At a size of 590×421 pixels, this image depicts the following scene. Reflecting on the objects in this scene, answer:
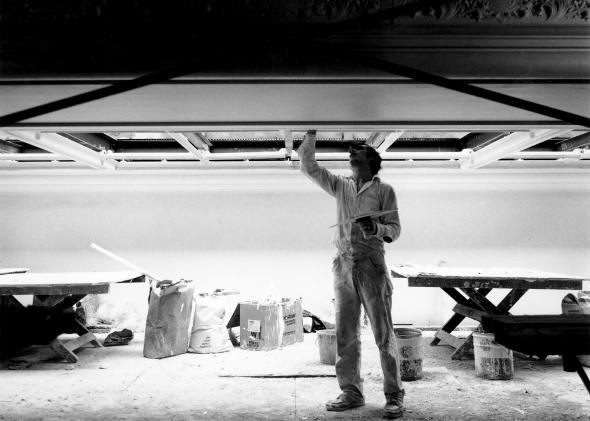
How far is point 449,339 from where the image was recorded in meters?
4.52

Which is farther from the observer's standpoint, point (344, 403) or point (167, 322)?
point (167, 322)

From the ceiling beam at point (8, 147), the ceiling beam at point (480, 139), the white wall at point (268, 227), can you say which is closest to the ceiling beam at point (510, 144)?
the ceiling beam at point (480, 139)

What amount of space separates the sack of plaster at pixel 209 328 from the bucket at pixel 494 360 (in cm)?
252

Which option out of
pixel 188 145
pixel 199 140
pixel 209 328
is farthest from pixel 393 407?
pixel 199 140

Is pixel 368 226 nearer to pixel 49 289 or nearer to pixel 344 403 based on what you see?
pixel 344 403

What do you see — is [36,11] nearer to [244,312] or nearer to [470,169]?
[244,312]

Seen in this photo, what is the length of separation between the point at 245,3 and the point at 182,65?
680 millimetres

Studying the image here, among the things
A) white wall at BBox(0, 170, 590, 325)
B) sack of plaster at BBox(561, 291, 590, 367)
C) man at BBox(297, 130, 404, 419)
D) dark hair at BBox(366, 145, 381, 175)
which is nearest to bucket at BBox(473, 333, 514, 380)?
sack of plaster at BBox(561, 291, 590, 367)

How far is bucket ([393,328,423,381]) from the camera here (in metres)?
3.49

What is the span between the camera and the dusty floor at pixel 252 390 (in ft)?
9.27

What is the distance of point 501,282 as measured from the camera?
374cm

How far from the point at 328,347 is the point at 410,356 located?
32.0 inches

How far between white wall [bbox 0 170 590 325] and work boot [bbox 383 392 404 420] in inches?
124

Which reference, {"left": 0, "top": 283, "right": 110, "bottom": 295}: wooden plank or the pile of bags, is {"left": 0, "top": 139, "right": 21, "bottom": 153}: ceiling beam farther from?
the pile of bags
